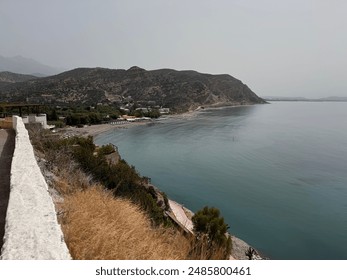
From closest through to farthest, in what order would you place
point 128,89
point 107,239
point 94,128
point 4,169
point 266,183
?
point 107,239 → point 4,169 → point 266,183 → point 94,128 → point 128,89

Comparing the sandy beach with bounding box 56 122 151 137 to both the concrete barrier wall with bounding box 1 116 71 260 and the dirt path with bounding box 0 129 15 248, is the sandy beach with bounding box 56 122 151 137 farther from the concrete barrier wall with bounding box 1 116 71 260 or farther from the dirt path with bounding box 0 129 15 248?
the concrete barrier wall with bounding box 1 116 71 260

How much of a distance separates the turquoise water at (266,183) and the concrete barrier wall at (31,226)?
1572 cm

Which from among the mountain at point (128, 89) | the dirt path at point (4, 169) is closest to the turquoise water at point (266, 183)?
the dirt path at point (4, 169)

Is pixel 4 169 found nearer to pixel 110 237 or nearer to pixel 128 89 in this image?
pixel 110 237

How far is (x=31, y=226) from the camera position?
2.47 m

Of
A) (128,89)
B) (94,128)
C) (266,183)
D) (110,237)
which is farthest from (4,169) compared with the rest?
(128,89)

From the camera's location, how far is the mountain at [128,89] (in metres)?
102

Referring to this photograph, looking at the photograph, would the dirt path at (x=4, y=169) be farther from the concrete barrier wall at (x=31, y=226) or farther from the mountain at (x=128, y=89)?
the mountain at (x=128, y=89)

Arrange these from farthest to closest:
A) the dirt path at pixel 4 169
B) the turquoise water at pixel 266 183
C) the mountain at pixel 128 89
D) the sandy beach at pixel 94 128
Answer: the mountain at pixel 128 89 → the sandy beach at pixel 94 128 → the turquoise water at pixel 266 183 → the dirt path at pixel 4 169

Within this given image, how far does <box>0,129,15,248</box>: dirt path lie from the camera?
3.42m

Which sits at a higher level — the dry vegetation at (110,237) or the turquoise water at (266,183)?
the dry vegetation at (110,237)

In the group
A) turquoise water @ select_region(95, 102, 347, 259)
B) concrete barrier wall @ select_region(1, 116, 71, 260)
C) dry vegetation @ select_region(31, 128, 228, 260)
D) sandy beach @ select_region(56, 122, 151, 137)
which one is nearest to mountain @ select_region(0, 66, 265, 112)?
sandy beach @ select_region(56, 122, 151, 137)

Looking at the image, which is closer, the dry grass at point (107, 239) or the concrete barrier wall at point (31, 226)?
the concrete barrier wall at point (31, 226)

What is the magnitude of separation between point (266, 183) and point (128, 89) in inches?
4069
